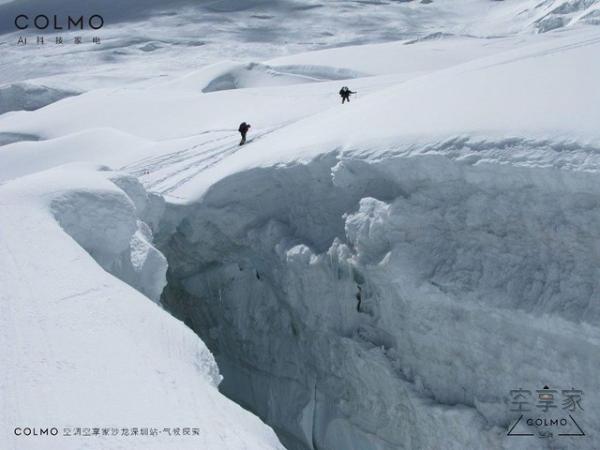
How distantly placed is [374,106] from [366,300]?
266cm

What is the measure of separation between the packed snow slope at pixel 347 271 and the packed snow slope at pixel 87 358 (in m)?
0.02

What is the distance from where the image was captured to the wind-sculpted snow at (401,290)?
652 cm

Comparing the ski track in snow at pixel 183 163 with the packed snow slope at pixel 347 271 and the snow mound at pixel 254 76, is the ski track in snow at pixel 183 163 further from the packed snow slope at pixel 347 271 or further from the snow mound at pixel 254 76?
the snow mound at pixel 254 76

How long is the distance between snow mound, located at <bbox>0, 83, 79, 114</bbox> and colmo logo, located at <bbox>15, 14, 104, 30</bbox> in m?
23.1

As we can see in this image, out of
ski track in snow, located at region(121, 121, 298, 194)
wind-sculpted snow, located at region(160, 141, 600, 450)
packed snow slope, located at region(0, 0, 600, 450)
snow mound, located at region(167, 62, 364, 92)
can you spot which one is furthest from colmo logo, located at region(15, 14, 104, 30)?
wind-sculpted snow, located at region(160, 141, 600, 450)

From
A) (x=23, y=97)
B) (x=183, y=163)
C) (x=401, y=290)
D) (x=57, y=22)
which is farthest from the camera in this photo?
(x=57, y=22)

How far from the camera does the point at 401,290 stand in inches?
295

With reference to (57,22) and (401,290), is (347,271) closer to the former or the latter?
(401,290)

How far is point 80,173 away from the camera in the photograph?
8656 mm

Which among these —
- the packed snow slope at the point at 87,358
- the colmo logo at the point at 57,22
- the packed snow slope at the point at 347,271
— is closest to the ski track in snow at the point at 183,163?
the packed snow slope at the point at 347,271

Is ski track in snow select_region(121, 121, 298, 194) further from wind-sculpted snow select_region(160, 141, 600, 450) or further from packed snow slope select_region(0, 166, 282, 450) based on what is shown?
packed snow slope select_region(0, 166, 282, 450)

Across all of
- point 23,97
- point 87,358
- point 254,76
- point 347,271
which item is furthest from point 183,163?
point 23,97

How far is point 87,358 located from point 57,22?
51124 millimetres

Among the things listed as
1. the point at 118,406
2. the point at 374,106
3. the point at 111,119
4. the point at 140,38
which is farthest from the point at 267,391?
the point at 140,38
